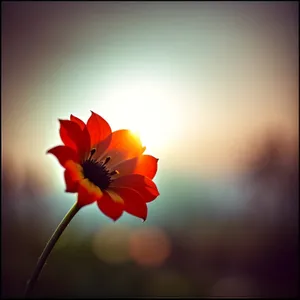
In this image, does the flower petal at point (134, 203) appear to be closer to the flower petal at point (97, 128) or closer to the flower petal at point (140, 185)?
the flower petal at point (140, 185)

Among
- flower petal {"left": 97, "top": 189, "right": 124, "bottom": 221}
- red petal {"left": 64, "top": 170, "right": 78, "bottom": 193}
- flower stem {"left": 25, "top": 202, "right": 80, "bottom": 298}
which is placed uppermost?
red petal {"left": 64, "top": 170, "right": 78, "bottom": 193}

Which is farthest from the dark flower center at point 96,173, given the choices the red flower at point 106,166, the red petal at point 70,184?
the red petal at point 70,184

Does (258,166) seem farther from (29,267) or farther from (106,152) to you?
(106,152)

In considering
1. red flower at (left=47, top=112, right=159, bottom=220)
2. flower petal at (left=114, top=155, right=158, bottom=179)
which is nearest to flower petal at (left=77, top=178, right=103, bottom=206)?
red flower at (left=47, top=112, right=159, bottom=220)

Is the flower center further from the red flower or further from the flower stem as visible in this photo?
the flower stem

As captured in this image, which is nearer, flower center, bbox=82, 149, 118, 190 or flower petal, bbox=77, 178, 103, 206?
flower petal, bbox=77, 178, 103, 206
